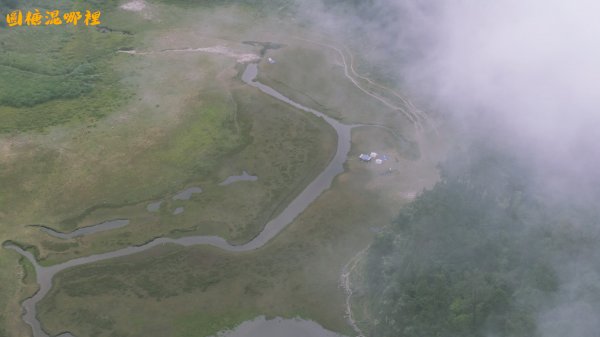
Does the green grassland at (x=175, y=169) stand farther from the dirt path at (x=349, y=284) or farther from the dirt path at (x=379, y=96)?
the dirt path at (x=379, y=96)

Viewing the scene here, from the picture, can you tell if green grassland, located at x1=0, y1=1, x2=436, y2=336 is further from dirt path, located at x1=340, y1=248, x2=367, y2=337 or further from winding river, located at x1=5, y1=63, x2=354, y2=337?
winding river, located at x1=5, y1=63, x2=354, y2=337

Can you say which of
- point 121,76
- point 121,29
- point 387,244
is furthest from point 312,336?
point 121,29

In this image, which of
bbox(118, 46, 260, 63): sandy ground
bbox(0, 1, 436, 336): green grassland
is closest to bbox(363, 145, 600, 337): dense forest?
bbox(0, 1, 436, 336): green grassland

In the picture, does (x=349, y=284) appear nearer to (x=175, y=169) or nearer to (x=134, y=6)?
(x=175, y=169)

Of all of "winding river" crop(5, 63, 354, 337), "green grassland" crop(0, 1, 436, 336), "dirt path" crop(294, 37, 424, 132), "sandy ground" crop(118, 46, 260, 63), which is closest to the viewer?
"winding river" crop(5, 63, 354, 337)

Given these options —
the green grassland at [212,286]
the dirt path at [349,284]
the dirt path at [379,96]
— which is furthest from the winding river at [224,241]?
the dirt path at [379,96]
